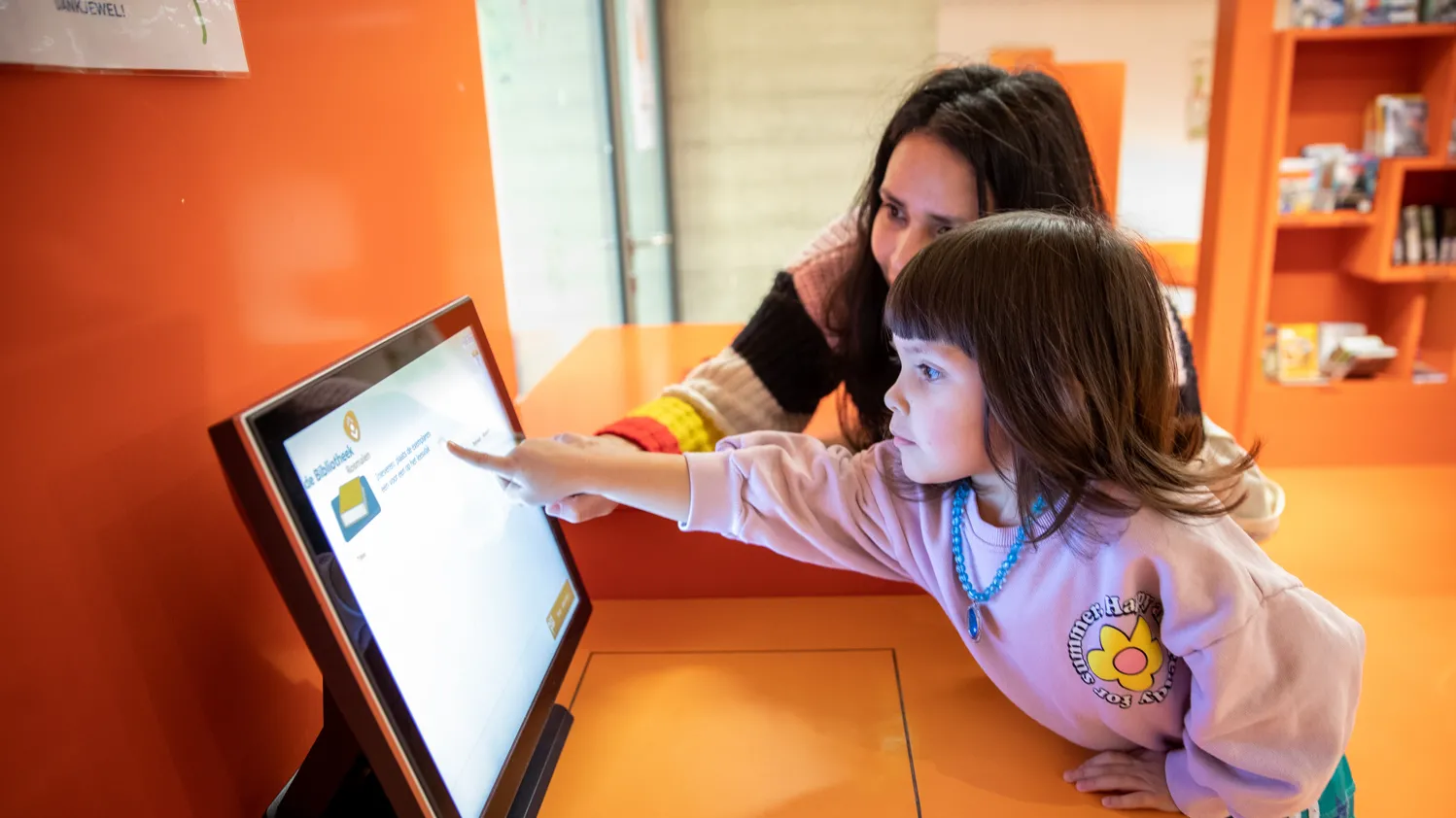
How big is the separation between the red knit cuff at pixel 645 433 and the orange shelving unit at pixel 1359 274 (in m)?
2.19

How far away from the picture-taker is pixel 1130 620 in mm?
787

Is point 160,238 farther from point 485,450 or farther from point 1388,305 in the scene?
point 1388,305

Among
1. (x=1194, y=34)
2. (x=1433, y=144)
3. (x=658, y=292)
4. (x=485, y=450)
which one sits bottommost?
(x=658, y=292)

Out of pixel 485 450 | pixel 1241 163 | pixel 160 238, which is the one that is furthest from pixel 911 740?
pixel 1241 163

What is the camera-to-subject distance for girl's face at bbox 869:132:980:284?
109 cm

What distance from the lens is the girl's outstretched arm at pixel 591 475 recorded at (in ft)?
2.69

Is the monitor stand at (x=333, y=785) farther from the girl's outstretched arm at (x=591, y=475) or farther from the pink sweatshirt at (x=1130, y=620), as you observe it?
the pink sweatshirt at (x=1130, y=620)

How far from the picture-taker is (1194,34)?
15.1 ft

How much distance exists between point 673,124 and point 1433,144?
263cm

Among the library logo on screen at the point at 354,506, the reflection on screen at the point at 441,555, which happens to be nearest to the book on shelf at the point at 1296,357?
the reflection on screen at the point at 441,555

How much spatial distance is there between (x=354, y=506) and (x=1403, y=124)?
9.72ft

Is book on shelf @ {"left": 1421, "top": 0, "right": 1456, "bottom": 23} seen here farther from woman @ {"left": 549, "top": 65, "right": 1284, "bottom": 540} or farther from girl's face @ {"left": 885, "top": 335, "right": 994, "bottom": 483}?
girl's face @ {"left": 885, "top": 335, "right": 994, "bottom": 483}

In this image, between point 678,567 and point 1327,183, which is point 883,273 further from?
point 1327,183

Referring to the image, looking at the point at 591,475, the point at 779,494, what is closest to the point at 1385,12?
the point at 779,494
